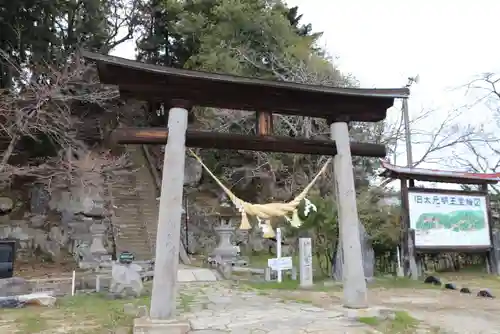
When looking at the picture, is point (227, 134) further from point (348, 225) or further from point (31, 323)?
point (31, 323)

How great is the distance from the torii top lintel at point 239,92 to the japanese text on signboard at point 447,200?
651cm

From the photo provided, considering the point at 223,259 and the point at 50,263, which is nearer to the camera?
the point at 223,259

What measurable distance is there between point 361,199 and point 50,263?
1177 centimetres

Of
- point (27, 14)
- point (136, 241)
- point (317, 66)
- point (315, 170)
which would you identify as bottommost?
point (136, 241)

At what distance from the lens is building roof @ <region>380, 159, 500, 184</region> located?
12578 mm

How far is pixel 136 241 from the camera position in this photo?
58.1 ft

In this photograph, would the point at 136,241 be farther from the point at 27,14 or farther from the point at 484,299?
the point at 484,299

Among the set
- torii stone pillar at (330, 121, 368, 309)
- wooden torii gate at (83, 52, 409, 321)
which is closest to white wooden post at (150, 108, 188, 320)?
wooden torii gate at (83, 52, 409, 321)

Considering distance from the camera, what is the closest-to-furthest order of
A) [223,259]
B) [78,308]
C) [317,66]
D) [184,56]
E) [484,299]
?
[78,308]
[484,299]
[223,259]
[317,66]
[184,56]

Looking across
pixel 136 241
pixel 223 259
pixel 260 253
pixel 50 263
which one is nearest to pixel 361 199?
pixel 223 259

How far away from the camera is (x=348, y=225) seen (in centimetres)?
652

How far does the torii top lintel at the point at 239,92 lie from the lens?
5.65m

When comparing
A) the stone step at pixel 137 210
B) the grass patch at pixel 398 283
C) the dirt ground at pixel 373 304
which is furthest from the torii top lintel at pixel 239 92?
the stone step at pixel 137 210

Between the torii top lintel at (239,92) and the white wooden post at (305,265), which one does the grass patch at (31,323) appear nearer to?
the torii top lintel at (239,92)
